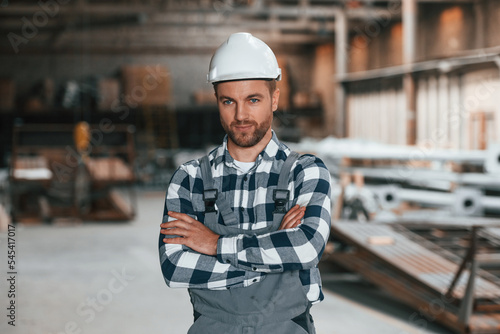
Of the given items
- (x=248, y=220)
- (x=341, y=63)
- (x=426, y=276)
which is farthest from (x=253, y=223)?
(x=341, y=63)

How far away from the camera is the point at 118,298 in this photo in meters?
6.68

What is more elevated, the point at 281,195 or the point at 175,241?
the point at 281,195

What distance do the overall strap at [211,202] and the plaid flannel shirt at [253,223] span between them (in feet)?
0.07

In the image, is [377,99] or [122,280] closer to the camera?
[122,280]

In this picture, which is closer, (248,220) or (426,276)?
(248,220)

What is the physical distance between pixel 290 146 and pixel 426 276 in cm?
1154

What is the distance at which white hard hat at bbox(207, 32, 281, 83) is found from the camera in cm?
202

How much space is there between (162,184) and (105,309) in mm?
13076

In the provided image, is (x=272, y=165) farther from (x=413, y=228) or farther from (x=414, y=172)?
(x=414, y=172)

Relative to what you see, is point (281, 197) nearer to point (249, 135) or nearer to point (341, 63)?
point (249, 135)

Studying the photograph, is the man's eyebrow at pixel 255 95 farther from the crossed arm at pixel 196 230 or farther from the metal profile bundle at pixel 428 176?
the metal profile bundle at pixel 428 176

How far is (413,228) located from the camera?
747 centimetres

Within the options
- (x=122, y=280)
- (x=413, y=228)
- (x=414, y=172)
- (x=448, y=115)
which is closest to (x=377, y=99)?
(x=448, y=115)

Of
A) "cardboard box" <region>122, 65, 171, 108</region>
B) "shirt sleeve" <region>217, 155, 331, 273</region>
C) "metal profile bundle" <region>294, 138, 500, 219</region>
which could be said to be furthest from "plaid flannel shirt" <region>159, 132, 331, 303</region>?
"cardboard box" <region>122, 65, 171, 108</region>
